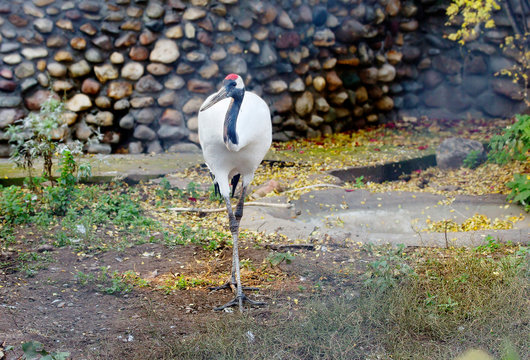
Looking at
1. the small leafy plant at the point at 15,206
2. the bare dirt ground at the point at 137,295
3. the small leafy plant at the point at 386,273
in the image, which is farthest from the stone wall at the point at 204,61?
the small leafy plant at the point at 386,273

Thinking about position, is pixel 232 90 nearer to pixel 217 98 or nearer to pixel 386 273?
pixel 217 98

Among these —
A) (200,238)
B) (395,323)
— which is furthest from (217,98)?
(395,323)

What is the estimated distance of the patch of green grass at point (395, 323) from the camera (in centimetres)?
277

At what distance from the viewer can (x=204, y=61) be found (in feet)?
23.8

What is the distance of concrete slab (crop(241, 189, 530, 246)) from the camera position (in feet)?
14.7

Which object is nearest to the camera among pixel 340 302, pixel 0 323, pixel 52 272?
pixel 0 323

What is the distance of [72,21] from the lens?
6789 mm

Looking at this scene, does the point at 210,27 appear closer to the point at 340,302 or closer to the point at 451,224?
the point at 451,224

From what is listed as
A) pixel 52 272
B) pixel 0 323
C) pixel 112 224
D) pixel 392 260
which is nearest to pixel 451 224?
pixel 392 260

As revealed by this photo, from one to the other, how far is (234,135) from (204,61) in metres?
4.14

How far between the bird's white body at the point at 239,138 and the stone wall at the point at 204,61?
3.25 meters

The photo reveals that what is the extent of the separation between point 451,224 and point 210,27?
398 centimetres

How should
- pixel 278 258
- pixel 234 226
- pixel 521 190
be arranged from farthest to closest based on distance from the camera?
pixel 521 190
pixel 278 258
pixel 234 226

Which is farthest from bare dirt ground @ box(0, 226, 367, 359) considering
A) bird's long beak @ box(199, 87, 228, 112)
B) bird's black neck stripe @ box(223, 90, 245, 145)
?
bird's long beak @ box(199, 87, 228, 112)
